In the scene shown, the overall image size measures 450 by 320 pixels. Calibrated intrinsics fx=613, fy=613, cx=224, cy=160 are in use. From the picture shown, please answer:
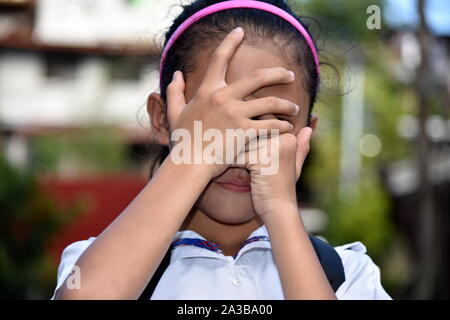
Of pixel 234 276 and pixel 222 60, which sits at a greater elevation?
pixel 222 60

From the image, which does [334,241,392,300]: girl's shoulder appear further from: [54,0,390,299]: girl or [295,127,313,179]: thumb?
[295,127,313,179]: thumb

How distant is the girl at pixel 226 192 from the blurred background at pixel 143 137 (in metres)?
0.39

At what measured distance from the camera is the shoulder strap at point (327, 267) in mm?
1429

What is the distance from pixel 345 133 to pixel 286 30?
16.2 m

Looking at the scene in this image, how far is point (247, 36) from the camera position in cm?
148

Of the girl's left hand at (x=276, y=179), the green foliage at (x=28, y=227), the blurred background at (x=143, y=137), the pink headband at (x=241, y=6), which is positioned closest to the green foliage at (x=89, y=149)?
the blurred background at (x=143, y=137)

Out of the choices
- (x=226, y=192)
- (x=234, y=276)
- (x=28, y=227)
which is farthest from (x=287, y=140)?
(x=28, y=227)

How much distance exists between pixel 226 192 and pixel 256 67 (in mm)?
312

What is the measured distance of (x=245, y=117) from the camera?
1.25 meters

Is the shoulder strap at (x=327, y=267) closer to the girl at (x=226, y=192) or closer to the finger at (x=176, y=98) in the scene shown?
the girl at (x=226, y=192)

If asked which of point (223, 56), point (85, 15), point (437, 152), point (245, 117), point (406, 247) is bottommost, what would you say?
point (406, 247)

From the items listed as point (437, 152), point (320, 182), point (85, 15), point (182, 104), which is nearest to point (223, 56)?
point (182, 104)

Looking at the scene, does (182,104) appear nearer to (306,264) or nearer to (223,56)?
(223,56)

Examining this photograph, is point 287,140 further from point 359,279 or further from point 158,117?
point 158,117
